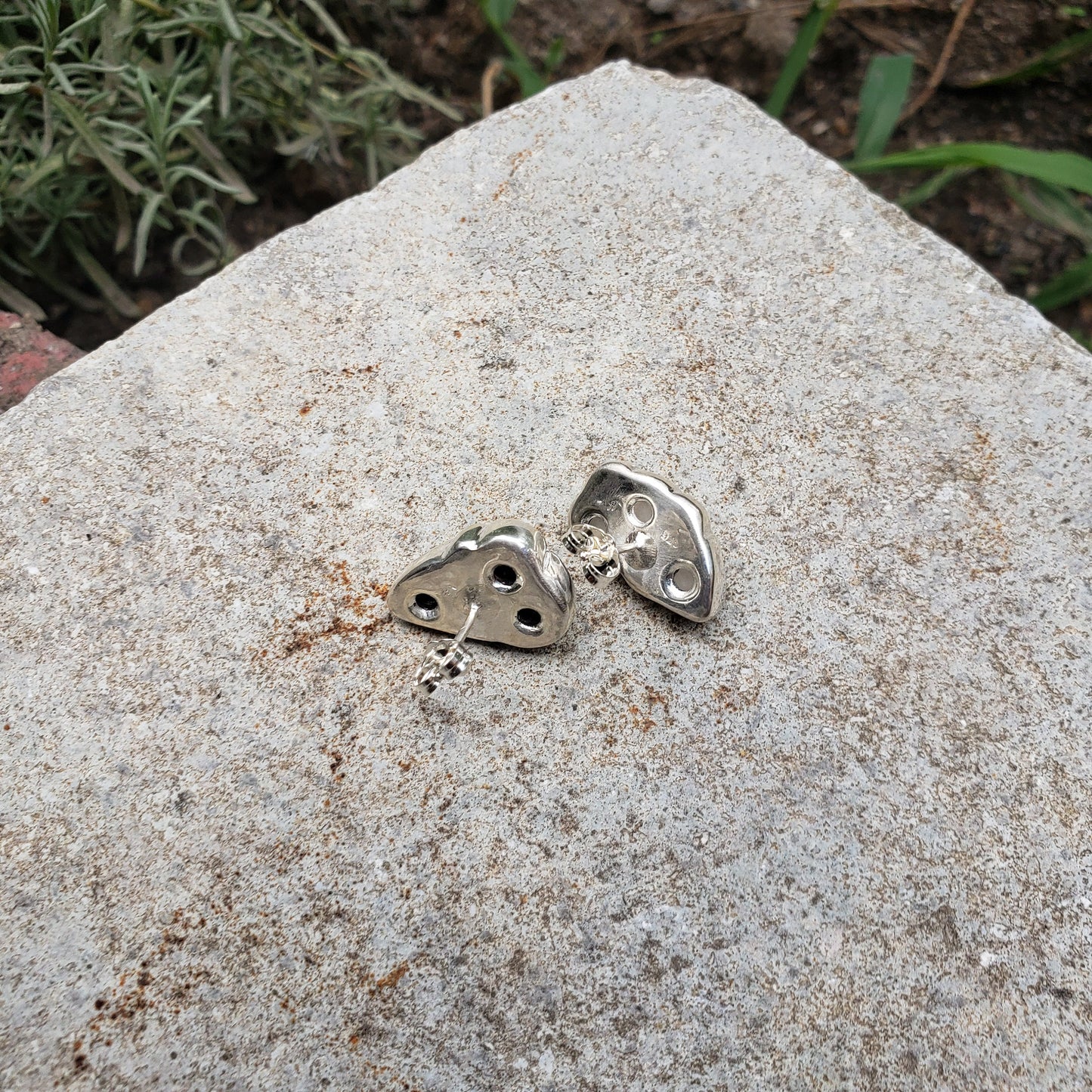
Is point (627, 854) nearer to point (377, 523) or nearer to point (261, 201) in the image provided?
point (377, 523)

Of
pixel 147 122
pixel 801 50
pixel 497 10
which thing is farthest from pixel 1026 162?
pixel 147 122

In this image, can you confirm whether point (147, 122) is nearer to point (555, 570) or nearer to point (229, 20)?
point (229, 20)

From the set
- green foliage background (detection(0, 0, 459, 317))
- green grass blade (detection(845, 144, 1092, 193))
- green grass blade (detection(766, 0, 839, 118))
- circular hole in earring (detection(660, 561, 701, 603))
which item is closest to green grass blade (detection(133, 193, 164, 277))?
green foliage background (detection(0, 0, 459, 317))

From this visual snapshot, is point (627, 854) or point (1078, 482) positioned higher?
point (1078, 482)

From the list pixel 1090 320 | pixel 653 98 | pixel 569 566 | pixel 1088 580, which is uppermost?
pixel 653 98

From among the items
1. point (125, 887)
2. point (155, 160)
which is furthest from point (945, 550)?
→ point (155, 160)

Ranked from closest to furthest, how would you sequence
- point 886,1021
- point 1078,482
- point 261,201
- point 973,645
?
point 886,1021, point 973,645, point 1078,482, point 261,201
